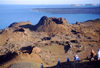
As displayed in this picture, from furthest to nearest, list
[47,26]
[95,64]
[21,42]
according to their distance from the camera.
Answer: [47,26] → [21,42] → [95,64]

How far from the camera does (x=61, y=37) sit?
99.0 feet

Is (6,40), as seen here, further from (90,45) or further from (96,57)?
(96,57)

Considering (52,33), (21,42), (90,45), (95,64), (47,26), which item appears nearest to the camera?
(95,64)

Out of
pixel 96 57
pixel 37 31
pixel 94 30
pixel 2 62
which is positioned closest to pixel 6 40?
pixel 37 31

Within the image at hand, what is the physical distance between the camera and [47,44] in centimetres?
2641

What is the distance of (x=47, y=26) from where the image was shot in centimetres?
3547

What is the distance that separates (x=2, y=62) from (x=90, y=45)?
43.8 feet

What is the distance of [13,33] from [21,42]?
3531 millimetres

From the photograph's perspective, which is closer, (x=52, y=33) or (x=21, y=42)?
(x=21, y=42)

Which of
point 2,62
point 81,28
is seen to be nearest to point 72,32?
point 81,28

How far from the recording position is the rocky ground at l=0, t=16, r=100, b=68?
735 inches

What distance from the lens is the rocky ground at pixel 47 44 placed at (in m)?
18.7

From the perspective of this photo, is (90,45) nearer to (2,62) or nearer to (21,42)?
(21,42)

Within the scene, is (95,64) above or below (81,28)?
above
